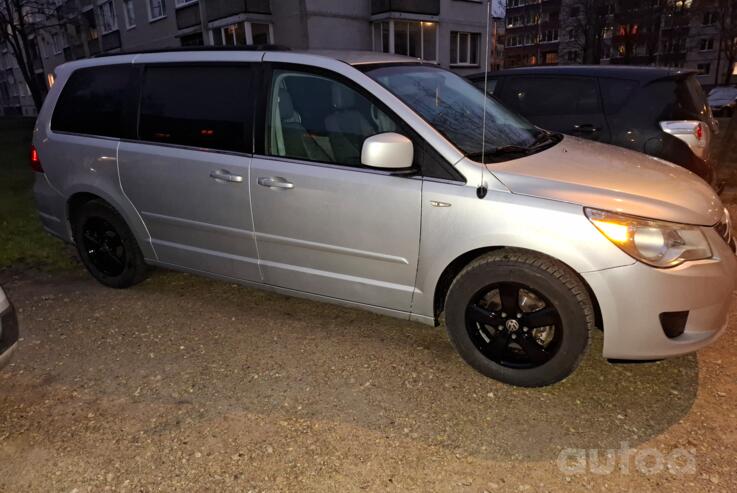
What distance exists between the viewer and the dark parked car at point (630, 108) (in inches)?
190

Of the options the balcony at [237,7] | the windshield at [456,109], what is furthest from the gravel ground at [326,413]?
the balcony at [237,7]

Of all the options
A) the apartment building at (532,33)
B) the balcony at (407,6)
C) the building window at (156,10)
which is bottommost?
the apartment building at (532,33)

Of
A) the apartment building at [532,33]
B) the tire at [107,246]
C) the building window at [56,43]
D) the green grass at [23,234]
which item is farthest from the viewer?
the apartment building at [532,33]

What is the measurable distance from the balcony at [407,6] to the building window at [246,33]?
476cm

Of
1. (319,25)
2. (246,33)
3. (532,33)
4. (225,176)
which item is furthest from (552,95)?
(532,33)

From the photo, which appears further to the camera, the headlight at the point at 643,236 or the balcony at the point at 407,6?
the balcony at the point at 407,6

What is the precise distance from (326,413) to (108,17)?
36.1m

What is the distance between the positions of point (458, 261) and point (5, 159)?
47.5 ft

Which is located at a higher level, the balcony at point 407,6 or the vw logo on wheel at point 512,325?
the balcony at point 407,6

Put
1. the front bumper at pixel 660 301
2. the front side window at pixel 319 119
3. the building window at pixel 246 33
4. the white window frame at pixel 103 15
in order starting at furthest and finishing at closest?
the white window frame at pixel 103 15 → the building window at pixel 246 33 → the front side window at pixel 319 119 → the front bumper at pixel 660 301

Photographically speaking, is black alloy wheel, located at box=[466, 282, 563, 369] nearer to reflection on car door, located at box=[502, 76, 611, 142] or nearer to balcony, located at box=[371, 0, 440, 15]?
reflection on car door, located at box=[502, 76, 611, 142]

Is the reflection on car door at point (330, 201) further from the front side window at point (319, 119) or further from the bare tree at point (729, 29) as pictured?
the bare tree at point (729, 29)

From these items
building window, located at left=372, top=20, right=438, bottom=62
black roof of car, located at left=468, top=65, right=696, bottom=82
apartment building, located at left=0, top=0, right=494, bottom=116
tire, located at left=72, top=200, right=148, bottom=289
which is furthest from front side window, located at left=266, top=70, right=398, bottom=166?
building window, located at left=372, top=20, right=438, bottom=62

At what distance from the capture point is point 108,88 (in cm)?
407
